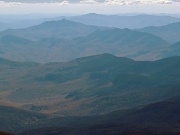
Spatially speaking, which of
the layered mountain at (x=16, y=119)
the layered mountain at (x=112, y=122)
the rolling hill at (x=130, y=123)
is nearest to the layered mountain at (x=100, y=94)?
the layered mountain at (x=16, y=119)

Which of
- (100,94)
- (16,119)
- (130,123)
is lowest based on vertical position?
(100,94)

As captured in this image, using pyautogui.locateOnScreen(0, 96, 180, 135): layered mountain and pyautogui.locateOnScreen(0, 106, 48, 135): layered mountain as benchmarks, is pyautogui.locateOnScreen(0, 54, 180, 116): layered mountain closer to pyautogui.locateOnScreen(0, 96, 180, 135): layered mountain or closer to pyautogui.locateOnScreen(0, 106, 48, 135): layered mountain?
pyautogui.locateOnScreen(0, 106, 48, 135): layered mountain

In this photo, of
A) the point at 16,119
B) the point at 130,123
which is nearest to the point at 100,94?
the point at 16,119

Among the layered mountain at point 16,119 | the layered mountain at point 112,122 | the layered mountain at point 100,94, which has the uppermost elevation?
the layered mountain at point 112,122

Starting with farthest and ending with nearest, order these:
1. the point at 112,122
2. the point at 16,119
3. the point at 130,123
→ the point at 16,119 < the point at 112,122 < the point at 130,123

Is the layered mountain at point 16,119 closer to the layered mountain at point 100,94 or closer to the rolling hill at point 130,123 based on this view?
the rolling hill at point 130,123

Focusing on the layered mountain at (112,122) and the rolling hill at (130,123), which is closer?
the rolling hill at (130,123)

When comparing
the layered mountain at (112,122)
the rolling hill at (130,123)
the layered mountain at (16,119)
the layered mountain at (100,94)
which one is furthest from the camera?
the layered mountain at (100,94)

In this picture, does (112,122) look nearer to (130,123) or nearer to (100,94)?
(130,123)

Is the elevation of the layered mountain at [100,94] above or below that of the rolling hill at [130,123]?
below

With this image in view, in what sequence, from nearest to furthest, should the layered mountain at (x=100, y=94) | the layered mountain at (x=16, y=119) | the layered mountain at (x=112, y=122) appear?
the layered mountain at (x=112, y=122), the layered mountain at (x=16, y=119), the layered mountain at (x=100, y=94)

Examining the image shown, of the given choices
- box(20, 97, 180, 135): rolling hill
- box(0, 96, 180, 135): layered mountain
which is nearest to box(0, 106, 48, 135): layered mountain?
box(0, 96, 180, 135): layered mountain

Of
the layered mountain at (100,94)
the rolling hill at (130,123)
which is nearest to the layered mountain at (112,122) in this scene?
the rolling hill at (130,123)
